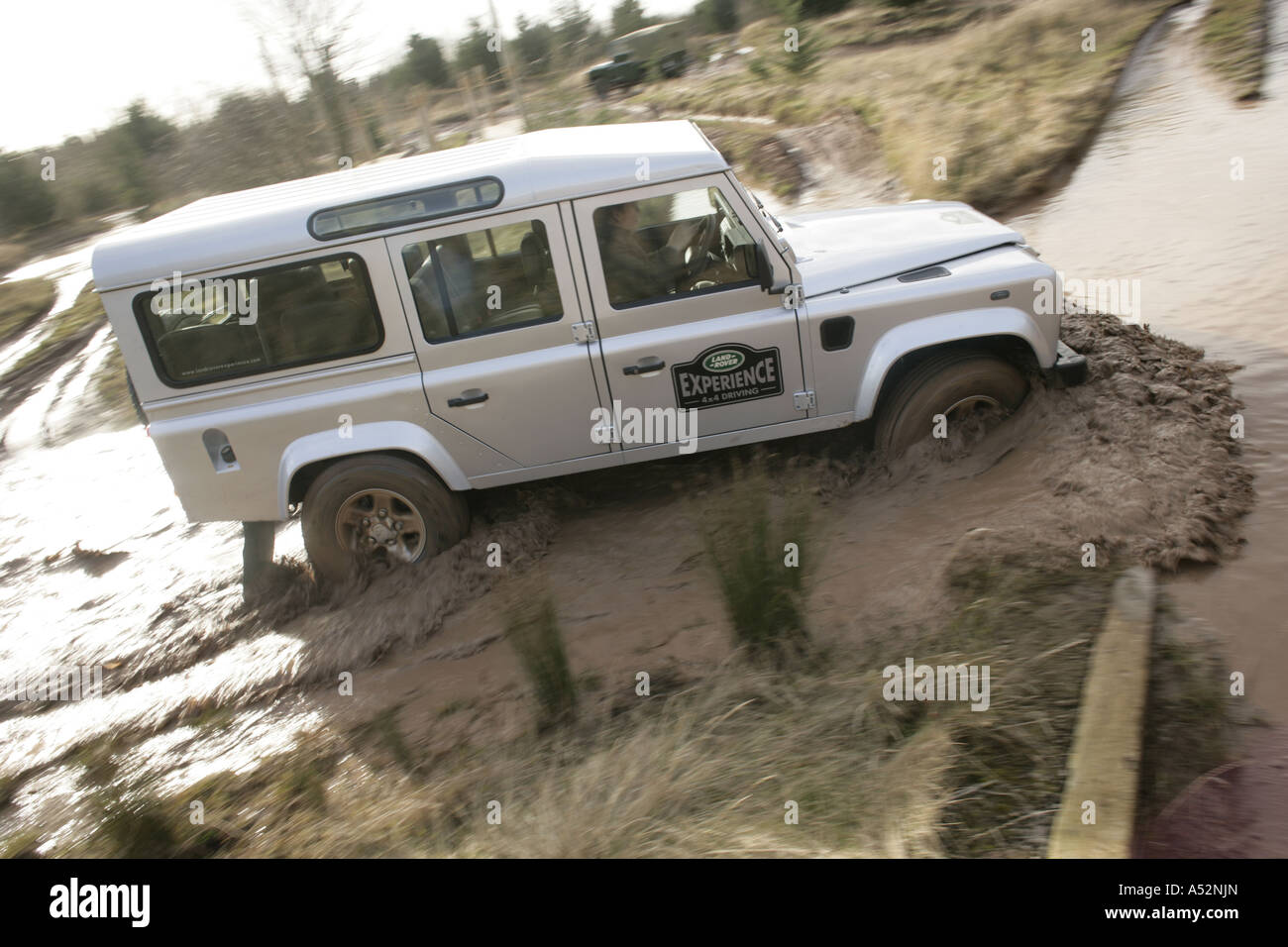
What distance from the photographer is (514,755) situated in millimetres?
Result: 3723

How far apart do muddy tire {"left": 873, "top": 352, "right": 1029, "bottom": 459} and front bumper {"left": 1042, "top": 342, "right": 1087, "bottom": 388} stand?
0.16 meters

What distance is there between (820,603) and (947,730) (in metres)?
1.15

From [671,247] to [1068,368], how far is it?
2166 millimetres

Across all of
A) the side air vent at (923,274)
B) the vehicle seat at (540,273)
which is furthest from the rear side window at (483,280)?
the side air vent at (923,274)

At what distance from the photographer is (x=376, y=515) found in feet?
16.8

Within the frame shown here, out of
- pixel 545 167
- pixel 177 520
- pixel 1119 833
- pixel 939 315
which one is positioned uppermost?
pixel 545 167

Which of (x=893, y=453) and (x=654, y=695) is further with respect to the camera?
(x=893, y=453)

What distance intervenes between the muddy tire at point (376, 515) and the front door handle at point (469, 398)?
479mm

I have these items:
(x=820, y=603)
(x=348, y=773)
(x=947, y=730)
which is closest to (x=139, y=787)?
(x=348, y=773)

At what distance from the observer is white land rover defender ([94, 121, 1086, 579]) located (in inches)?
178

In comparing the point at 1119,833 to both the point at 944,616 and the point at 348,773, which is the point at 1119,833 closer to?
the point at 944,616
